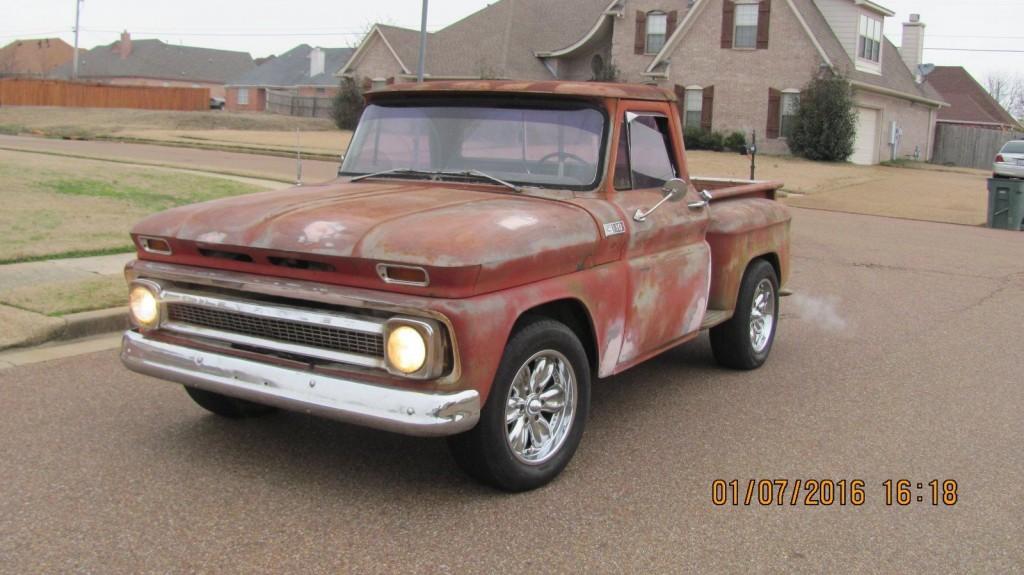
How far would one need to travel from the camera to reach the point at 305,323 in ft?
14.1

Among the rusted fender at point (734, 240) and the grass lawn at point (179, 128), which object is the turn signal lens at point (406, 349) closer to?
the rusted fender at point (734, 240)

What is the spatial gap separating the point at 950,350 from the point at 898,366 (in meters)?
0.86

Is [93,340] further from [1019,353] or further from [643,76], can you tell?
[643,76]

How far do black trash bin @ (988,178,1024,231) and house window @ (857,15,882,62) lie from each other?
57.8 ft

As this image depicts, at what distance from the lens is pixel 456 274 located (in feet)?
13.3

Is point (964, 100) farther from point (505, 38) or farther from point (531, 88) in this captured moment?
point (531, 88)

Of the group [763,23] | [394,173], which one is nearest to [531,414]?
[394,173]

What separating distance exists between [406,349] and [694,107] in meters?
35.2

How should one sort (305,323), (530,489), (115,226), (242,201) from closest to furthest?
(305,323)
(530,489)
(242,201)
(115,226)

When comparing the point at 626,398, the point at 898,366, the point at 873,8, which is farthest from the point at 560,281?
the point at 873,8

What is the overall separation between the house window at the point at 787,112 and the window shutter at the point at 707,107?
252cm

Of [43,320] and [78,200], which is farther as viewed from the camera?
[78,200]

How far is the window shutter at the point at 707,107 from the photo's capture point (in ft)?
121

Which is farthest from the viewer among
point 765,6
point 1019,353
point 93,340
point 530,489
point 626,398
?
point 765,6
